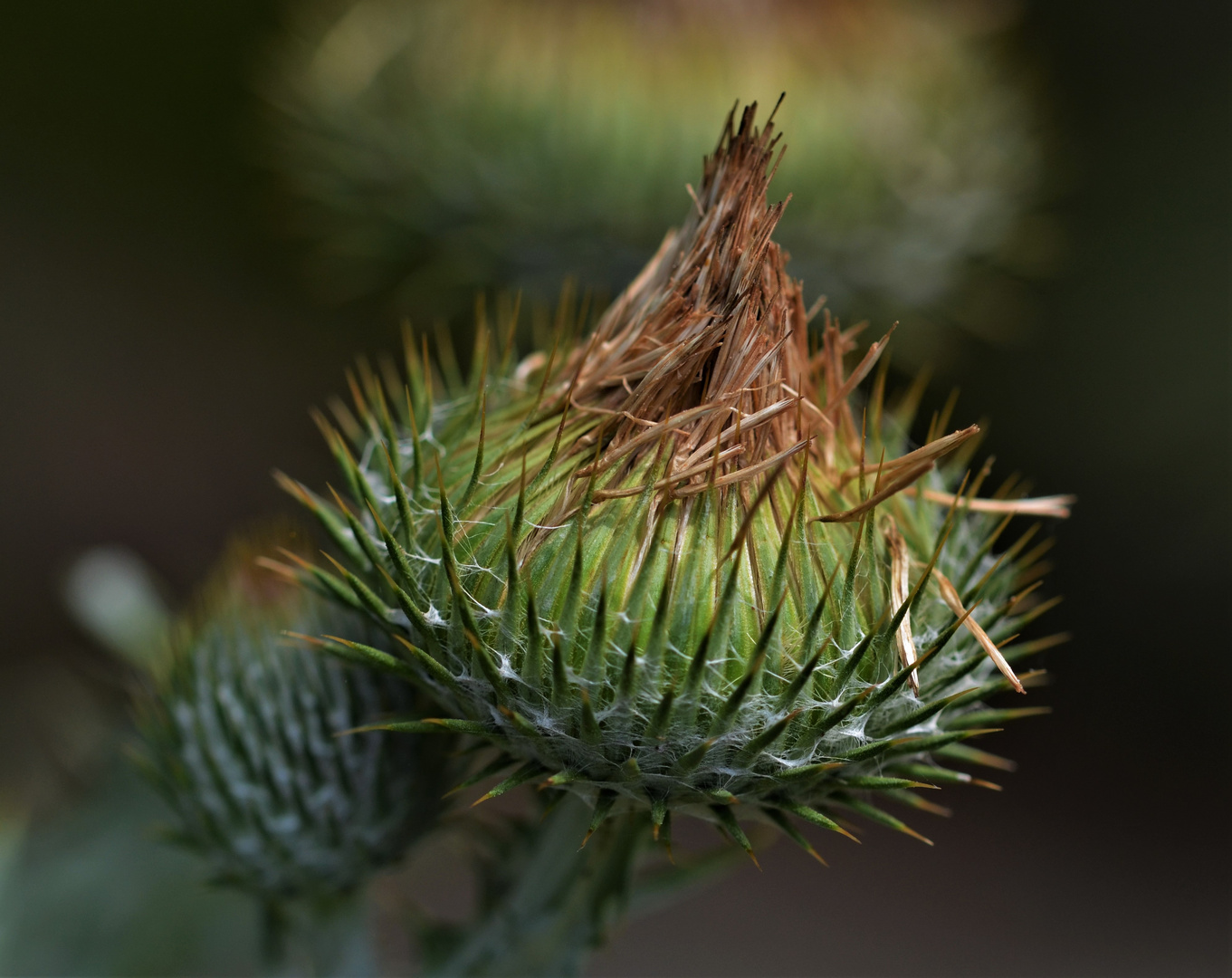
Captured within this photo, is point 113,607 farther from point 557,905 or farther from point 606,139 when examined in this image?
point 606,139

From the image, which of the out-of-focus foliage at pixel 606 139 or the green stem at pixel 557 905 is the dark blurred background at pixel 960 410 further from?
the green stem at pixel 557 905

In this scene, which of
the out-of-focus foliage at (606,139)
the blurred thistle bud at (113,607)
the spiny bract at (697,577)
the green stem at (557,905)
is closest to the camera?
the spiny bract at (697,577)

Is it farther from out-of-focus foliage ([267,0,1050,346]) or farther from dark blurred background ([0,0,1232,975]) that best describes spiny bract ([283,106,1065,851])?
dark blurred background ([0,0,1232,975])

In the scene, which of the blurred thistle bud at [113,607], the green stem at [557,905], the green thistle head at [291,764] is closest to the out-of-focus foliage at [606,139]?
the blurred thistle bud at [113,607]

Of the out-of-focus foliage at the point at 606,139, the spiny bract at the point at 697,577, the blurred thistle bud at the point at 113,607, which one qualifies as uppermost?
the out-of-focus foliage at the point at 606,139

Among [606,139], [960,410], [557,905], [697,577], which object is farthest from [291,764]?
[960,410]

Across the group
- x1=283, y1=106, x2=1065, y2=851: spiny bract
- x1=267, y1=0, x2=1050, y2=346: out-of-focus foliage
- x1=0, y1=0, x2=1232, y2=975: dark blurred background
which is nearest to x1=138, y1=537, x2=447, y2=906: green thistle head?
x1=283, y1=106, x2=1065, y2=851: spiny bract
